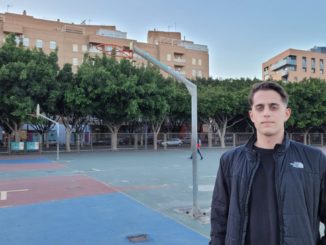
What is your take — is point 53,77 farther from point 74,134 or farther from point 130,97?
point 74,134

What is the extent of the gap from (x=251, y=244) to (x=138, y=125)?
132 ft

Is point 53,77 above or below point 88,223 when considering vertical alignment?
above

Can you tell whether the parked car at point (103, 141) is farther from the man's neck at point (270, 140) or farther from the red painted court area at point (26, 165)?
the man's neck at point (270, 140)

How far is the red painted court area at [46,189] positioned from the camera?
10078 mm

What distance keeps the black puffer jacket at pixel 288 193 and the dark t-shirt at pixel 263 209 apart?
33 mm

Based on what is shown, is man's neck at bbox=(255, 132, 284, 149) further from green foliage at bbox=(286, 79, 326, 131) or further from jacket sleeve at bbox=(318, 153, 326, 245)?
green foliage at bbox=(286, 79, 326, 131)

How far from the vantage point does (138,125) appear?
139 feet

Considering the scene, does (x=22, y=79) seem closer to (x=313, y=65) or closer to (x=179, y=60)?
(x=179, y=60)

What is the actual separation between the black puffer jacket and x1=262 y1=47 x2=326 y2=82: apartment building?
3315 inches

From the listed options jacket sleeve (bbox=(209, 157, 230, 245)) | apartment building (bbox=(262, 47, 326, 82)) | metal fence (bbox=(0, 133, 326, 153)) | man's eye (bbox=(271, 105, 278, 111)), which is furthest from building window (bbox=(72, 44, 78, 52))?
man's eye (bbox=(271, 105, 278, 111))

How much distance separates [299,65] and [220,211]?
89.3 meters

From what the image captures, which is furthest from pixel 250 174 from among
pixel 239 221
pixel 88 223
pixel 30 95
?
pixel 30 95

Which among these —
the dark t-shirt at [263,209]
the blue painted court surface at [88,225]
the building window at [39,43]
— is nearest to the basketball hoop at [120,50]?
the blue painted court surface at [88,225]

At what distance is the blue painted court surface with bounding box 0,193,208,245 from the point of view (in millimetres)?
6195
